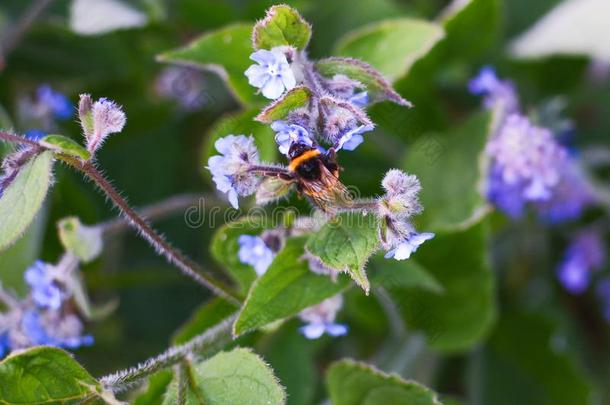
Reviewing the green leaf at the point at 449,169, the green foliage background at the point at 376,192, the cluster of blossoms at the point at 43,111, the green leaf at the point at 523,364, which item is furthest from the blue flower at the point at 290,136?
the green leaf at the point at 523,364

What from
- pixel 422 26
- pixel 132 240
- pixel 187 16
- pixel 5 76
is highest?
pixel 5 76

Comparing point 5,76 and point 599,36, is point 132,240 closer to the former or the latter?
point 5,76

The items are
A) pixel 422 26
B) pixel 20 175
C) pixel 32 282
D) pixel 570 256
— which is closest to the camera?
pixel 20 175

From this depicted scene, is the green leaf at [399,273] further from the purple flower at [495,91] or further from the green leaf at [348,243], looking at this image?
the purple flower at [495,91]

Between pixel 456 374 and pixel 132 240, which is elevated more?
pixel 132 240

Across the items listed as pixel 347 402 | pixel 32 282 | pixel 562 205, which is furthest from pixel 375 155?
pixel 32 282

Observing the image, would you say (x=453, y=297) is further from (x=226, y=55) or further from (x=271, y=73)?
(x=271, y=73)

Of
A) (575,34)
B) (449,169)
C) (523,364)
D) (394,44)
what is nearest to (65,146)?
(394,44)

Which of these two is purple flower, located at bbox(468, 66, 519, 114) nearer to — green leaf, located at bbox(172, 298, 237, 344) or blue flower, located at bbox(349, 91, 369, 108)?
blue flower, located at bbox(349, 91, 369, 108)
